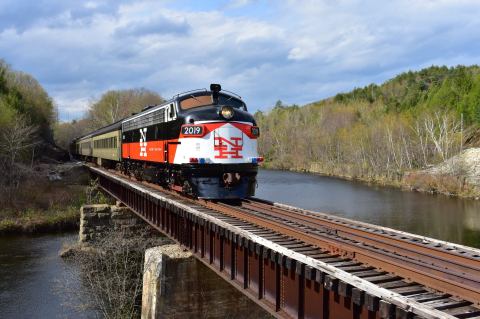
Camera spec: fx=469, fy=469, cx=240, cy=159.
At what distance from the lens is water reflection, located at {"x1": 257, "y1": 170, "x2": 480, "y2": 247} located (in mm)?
32719

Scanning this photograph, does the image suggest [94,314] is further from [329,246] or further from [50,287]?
[329,246]

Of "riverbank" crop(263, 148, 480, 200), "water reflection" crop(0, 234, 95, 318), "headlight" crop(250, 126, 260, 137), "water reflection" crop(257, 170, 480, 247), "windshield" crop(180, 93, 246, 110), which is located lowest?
"water reflection" crop(0, 234, 95, 318)

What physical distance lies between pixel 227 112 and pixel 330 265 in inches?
336

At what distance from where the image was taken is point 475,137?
74500 millimetres

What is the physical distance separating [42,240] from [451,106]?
253 ft

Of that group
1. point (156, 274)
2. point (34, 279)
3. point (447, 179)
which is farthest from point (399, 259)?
point (447, 179)

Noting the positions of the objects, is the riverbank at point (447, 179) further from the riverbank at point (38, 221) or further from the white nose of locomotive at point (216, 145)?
the white nose of locomotive at point (216, 145)

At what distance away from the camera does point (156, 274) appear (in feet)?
50.9

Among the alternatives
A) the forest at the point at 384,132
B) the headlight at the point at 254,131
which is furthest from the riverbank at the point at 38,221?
the forest at the point at 384,132

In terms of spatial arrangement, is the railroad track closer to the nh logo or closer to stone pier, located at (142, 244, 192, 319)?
stone pier, located at (142, 244, 192, 319)

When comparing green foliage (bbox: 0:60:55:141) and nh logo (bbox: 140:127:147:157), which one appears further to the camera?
green foliage (bbox: 0:60:55:141)

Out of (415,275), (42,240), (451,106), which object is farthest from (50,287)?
(451,106)

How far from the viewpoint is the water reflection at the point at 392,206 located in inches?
1288

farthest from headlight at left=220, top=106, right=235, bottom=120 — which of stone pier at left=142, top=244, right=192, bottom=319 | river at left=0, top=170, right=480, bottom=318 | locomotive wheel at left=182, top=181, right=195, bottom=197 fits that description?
river at left=0, top=170, right=480, bottom=318
